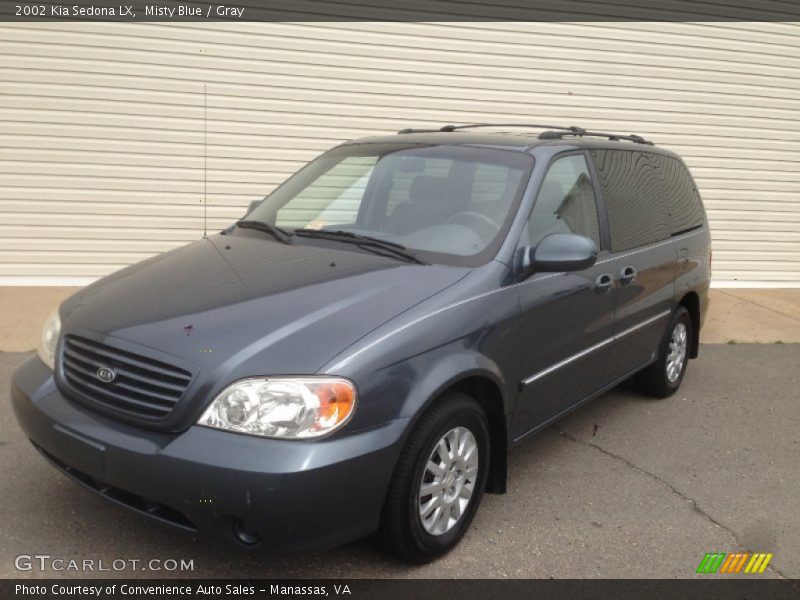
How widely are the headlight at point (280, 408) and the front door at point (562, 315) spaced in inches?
44.6

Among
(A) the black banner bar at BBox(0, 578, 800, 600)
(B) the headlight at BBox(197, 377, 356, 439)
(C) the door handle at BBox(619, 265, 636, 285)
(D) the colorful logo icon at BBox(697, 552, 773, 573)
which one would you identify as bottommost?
(D) the colorful logo icon at BBox(697, 552, 773, 573)

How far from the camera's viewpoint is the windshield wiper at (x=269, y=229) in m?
3.61

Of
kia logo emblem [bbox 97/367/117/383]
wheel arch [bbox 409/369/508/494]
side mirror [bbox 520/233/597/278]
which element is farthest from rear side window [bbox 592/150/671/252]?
kia logo emblem [bbox 97/367/117/383]

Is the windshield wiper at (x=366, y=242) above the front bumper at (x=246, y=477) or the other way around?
above

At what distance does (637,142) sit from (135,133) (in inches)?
183

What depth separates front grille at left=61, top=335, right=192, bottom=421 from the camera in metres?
2.52

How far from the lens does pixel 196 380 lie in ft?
8.16

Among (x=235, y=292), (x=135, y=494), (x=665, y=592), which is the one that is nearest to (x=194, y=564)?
(x=135, y=494)

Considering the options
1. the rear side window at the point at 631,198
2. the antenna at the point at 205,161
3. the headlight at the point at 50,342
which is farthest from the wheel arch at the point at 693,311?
the antenna at the point at 205,161

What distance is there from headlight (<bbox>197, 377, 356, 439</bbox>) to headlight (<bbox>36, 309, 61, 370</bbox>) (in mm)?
931

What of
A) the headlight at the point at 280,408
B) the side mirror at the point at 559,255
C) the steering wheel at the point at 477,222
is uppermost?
the steering wheel at the point at 477,222

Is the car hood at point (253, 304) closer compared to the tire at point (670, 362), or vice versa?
the car hood at point (253, 304)

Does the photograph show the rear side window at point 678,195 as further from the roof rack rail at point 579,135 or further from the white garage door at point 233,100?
the white garage door at point 233,100

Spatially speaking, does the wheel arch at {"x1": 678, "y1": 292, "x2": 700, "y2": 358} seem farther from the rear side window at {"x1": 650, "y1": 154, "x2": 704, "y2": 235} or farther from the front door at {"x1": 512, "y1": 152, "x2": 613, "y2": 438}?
the front door at {"x1": 512, "y1": 152, "x2": 613, "y2": 438}
